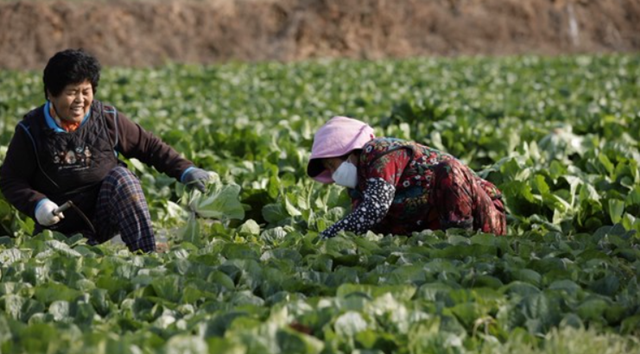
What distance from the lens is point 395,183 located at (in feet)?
16.4

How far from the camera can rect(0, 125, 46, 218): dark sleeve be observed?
514 cm

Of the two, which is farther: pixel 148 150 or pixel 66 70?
pixel 148 150

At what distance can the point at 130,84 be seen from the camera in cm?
1659

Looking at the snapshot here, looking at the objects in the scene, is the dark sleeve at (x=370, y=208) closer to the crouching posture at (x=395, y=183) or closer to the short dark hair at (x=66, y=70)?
the crouching posture at (x=395, y=183)

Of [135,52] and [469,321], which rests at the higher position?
[469,321]

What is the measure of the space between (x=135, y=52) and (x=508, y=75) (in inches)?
423

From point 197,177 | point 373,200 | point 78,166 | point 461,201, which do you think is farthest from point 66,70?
point 461,201

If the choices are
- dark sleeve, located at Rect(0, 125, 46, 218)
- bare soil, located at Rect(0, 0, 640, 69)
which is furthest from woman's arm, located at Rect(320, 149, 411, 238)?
bare soil, located at Rect(0, 0, 640, 69)

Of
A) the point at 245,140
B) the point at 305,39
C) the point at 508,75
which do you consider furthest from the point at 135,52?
the point at 245,140

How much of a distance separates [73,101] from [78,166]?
0.37 meters

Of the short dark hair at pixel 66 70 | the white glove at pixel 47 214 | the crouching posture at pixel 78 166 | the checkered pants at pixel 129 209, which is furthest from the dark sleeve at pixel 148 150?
the white glove at pixel 47 214

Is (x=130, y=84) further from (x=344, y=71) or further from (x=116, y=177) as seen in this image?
(x=116, y=177)

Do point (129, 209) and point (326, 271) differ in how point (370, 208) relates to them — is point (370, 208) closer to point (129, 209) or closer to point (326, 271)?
point (326, 271)

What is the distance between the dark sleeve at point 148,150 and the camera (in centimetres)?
542
